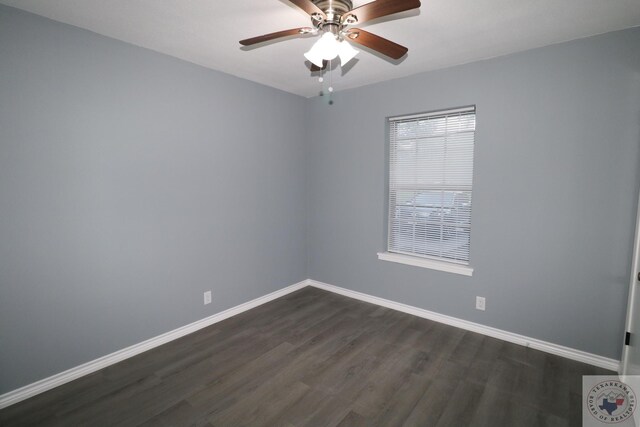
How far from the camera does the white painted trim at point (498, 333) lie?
236 centimetres

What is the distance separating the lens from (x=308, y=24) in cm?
211

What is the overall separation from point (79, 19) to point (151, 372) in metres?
2.56

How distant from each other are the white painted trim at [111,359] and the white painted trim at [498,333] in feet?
4.36

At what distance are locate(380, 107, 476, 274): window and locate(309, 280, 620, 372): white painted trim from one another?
533mm

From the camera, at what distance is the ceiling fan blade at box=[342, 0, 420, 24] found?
1345mm

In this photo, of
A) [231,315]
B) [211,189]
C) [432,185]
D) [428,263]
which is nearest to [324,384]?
[231,315]

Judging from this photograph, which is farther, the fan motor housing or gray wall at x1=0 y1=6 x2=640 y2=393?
gray wall at x1=0 y1=6 x2=640 y2=393

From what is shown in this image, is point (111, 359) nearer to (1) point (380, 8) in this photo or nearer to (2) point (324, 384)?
(2) point (324, 384)

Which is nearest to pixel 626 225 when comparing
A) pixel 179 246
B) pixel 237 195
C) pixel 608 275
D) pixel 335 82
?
pixel 608 275

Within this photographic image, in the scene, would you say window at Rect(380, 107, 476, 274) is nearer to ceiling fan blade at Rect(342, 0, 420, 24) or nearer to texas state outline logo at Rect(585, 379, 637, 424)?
texas state outline logo at Rect(585, 379, 637, 424)

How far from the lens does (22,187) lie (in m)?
1.97

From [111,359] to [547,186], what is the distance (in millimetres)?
3761

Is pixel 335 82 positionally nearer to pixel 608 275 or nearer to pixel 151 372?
pixel 608 275

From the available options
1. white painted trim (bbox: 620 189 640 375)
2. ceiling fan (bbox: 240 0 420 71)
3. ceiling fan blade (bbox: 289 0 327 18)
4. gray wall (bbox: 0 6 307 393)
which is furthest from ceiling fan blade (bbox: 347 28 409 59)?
white painted trim (bbox: 620 189 640 375)
